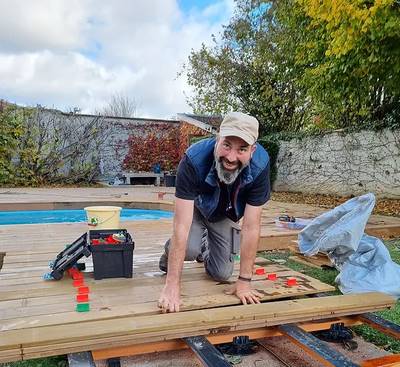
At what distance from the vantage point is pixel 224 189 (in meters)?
2.23

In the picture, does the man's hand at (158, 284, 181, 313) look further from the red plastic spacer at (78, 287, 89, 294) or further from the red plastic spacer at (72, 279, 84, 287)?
the red plastic spacer at (72, 279, 84, 287)

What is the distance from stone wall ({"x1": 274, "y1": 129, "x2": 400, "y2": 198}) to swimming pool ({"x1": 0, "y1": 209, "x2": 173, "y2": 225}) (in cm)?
459

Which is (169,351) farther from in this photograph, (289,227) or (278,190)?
(278,190)

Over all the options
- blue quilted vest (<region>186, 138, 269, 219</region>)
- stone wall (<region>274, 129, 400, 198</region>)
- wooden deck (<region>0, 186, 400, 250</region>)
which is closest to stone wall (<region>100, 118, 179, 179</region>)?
stone wall (<region>274, 129, 400, 198</region>)

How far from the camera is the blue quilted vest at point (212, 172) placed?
2.14 m

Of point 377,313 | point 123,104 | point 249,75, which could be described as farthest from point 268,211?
point 123,104

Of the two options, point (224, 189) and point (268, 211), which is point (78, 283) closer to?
point (224, 189)

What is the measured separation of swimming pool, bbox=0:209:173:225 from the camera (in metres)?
6.95

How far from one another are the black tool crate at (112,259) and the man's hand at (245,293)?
708mm

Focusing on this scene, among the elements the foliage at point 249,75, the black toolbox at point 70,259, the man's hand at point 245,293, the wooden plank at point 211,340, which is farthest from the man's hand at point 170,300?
the foliage at point 249,75

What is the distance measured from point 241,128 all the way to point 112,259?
1.22 m

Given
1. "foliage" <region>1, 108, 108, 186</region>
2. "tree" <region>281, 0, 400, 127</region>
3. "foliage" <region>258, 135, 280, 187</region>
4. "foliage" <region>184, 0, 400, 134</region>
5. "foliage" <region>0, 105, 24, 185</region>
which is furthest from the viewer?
"foliage" <region>258, 135, 280, 187</region>

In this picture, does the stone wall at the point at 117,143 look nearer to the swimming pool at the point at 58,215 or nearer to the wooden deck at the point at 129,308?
the swimming pool at the point at 58,215

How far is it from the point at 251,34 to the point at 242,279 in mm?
11773
